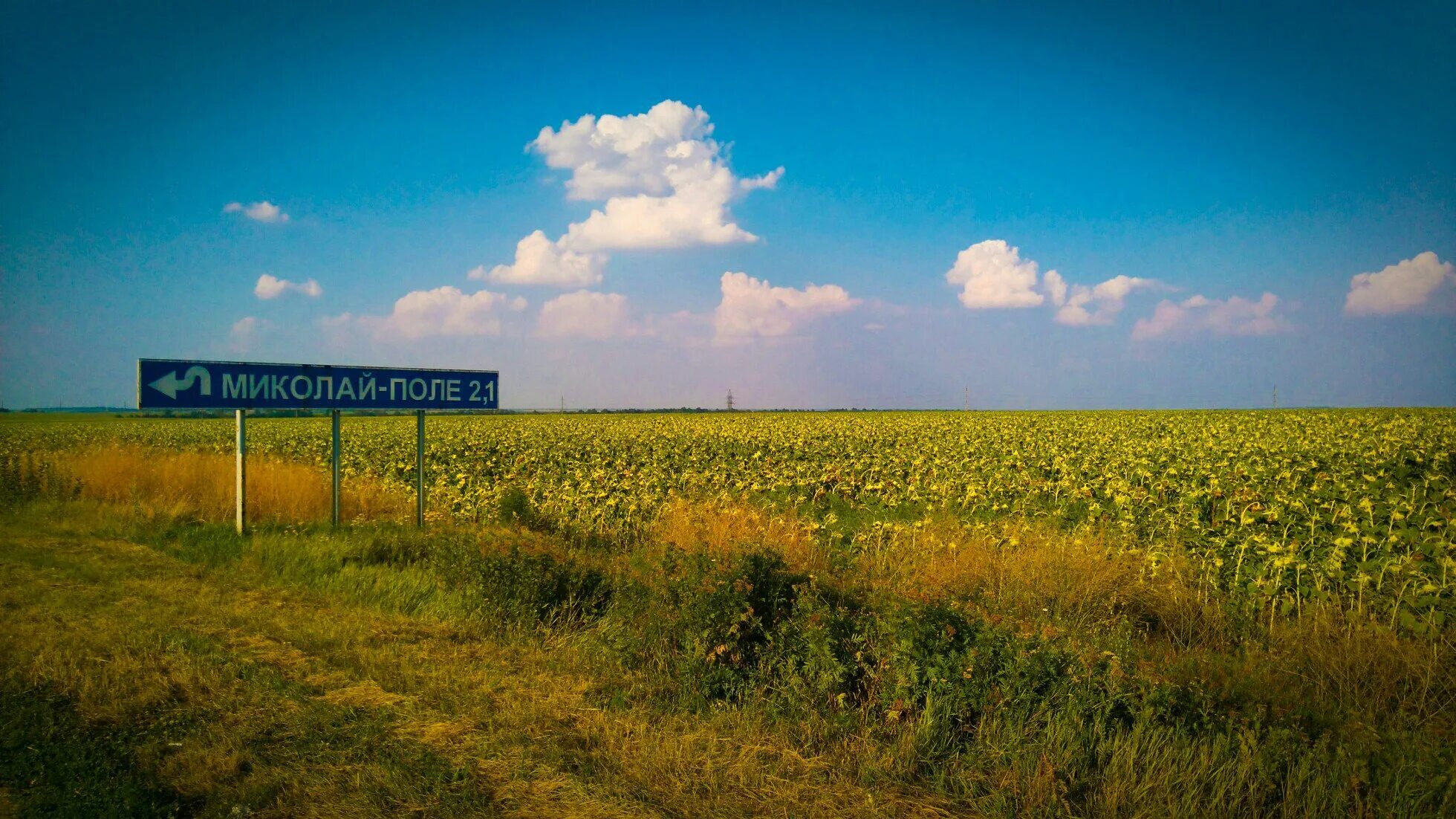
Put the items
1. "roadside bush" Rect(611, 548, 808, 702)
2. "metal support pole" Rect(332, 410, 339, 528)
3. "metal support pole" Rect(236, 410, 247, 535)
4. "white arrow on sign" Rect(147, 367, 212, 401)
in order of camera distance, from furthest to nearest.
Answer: "metal support pole" Rect(332, 410, 339, 528) → "metal support pole" Rect(236, 410, 247, 535) → "white arrow on sign" Rect(147, 367, 212, 401) → "roadside bush" Rect(611, 548, 808, 702)

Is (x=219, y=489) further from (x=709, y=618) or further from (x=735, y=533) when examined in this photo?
(x=709, y=618)

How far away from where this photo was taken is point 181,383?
388 inches

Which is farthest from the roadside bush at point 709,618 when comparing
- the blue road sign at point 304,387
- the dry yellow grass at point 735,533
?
the blue road sign at point 304,387

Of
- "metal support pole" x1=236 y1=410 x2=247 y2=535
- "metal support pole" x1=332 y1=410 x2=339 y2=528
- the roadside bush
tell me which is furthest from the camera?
"metal support pole" x1=332 y1=410 x2=339 y2=528

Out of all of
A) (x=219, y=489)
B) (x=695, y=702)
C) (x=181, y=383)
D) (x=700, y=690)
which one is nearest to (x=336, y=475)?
(x=181, y=383)

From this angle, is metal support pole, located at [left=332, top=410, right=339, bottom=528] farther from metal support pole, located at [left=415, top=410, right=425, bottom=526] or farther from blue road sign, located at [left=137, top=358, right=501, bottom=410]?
metal support pole, located at [left=415, top=410, right=425, bottom=526]

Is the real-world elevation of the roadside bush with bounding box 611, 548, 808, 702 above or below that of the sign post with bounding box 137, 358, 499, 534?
below

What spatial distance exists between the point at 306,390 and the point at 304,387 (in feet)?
0.19

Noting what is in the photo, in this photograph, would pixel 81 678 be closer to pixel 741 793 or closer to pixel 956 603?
pixel 741 793

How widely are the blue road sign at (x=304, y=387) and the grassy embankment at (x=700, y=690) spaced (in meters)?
2.37

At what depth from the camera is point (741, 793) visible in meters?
3.85

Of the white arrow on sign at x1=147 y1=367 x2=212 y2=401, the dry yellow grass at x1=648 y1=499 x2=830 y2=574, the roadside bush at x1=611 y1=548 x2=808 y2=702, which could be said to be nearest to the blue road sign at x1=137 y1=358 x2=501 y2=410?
the white arrow on sign at x1=147 y1=367 x2=212 y2=401

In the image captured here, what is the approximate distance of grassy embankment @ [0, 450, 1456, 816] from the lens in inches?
148

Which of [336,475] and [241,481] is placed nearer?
[241,481]
